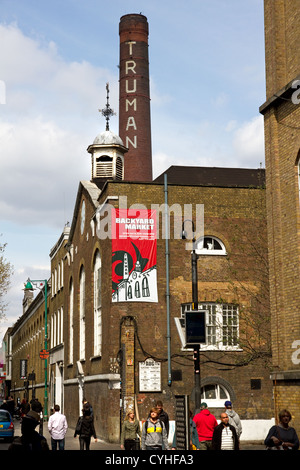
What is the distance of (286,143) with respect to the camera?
18500mm

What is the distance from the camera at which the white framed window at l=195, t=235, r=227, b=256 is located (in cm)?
2967

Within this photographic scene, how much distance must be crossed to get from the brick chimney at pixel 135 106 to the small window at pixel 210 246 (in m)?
29.9

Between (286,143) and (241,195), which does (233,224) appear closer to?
(241,195)

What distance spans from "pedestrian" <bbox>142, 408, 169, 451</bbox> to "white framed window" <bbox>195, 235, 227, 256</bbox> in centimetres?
1620

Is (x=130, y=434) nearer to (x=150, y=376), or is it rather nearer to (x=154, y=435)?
(x=154, y=435)

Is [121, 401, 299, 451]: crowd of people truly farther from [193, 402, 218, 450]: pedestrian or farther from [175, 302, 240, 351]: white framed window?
[175, 302, 240, 351]: white framed window

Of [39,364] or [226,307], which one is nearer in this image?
[226,307]

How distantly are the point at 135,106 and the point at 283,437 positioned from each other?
167 ft

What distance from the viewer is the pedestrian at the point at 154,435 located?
1355cm

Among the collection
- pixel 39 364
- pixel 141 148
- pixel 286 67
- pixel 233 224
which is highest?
pixel 141 148

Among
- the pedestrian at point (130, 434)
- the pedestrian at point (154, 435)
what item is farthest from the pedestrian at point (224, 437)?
the pedestrian at point (130, 434)
